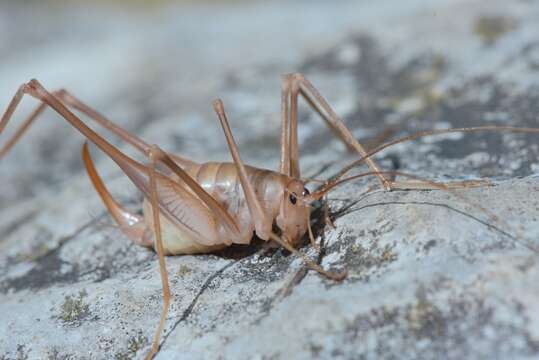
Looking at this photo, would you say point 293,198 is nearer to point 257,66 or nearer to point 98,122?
point 98,122

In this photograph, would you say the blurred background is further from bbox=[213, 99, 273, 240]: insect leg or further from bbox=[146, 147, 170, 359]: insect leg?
bbox=[146, 147, 170, 359]: insect leg

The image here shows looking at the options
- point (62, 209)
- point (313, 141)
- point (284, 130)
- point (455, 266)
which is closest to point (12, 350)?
point (62, 209)

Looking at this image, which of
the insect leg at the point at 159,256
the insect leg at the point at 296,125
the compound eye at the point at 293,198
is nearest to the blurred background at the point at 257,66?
the insect leg at the point at 296,125

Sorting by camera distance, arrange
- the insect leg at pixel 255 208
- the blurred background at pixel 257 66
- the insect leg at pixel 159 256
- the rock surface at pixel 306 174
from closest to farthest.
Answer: the rock surface at pixel 306 174 < the insect leg at pixel 159 256 < the insect leg at pixel 255 208 < the blurred background at pixel 257 66

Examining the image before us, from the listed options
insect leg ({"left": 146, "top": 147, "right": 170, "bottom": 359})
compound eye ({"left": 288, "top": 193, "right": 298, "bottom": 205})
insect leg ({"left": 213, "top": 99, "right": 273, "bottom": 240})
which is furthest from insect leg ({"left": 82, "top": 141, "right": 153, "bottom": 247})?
compound eye ({"left": 288, "top": 193, "right": 298, "bottom": 205})

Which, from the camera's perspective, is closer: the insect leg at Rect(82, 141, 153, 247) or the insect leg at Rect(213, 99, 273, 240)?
the insect leg at Rect(213, 99, 273, 240)

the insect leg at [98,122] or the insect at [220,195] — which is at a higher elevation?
the insect leg at [98,122]

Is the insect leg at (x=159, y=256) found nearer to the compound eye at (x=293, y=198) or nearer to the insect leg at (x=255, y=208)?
the insect leg at (x=255, y=208)

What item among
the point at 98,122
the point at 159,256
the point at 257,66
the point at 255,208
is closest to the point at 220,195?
the point at 255,208

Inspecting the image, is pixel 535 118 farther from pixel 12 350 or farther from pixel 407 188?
pixel 12 350
